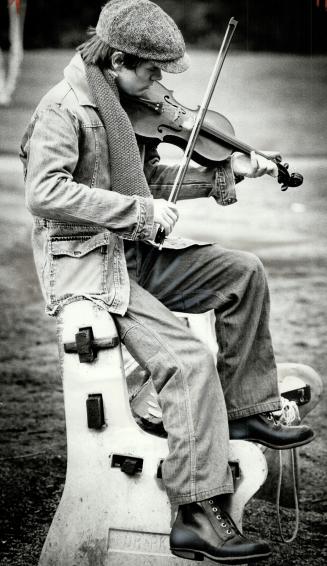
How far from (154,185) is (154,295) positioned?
16.1 inches

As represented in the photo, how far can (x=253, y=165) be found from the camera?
302 centimetres

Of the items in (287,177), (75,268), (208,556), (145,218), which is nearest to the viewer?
(208,556)

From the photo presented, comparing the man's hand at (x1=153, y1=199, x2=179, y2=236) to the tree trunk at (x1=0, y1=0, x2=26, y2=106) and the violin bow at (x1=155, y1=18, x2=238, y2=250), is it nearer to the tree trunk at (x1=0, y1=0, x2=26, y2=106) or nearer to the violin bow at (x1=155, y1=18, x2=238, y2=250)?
the violin bow at (x1=155, y1=18, x2=238, y2=250)

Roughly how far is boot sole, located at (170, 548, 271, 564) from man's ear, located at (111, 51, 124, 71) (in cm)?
143

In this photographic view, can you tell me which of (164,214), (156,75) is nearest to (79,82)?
(156,75)

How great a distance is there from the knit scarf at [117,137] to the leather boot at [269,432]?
2.53 feet

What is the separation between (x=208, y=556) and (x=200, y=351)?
0.58m

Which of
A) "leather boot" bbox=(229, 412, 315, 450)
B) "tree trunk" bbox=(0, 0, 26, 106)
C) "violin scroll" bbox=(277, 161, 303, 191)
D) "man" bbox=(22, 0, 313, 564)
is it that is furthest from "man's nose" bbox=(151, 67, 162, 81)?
"tree trunk" bbox=(0, 0, 26, 106)

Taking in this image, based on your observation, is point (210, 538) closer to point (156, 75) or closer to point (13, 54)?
point (156, 75)

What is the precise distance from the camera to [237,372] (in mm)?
2951

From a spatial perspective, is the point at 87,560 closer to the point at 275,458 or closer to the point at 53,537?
the point at 53,537

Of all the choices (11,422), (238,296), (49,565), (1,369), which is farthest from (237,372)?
(1,369)

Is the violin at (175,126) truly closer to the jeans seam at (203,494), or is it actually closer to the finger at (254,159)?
the finger at (254,159)

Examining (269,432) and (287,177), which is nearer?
(269,432)
